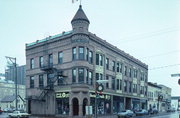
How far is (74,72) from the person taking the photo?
2919 centimetres

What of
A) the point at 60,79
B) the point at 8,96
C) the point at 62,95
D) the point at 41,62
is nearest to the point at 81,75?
the point at 60,79

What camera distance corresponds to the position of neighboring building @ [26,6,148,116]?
28781 millimetres

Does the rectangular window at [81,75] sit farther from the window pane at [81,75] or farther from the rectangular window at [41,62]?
the rectangular window at [41,62]

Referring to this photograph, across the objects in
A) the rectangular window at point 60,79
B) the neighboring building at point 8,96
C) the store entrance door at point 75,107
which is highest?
the rectangular window at point 60,79

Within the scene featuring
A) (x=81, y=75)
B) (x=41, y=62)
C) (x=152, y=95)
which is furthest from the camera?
(x=152, y=95)

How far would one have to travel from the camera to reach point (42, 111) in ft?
108

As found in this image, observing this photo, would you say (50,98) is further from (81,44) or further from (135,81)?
(135,81)

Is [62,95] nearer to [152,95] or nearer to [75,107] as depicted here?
[75,107]

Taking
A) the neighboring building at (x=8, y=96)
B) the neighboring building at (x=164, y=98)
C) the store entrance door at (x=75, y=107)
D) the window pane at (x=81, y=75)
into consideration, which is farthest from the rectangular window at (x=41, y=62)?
the neighboring building at (x=164, y=98)

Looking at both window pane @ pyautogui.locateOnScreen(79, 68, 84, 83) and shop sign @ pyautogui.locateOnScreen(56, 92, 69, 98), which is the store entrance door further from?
window pane @ pyautogui.locateOnScreen(79, 68, 84, 83)

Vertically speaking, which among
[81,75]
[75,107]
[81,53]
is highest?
[81,53]

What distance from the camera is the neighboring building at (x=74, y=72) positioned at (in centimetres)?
2878

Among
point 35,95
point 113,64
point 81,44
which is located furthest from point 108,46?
point 35,95

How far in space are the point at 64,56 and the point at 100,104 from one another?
36.3 feet
